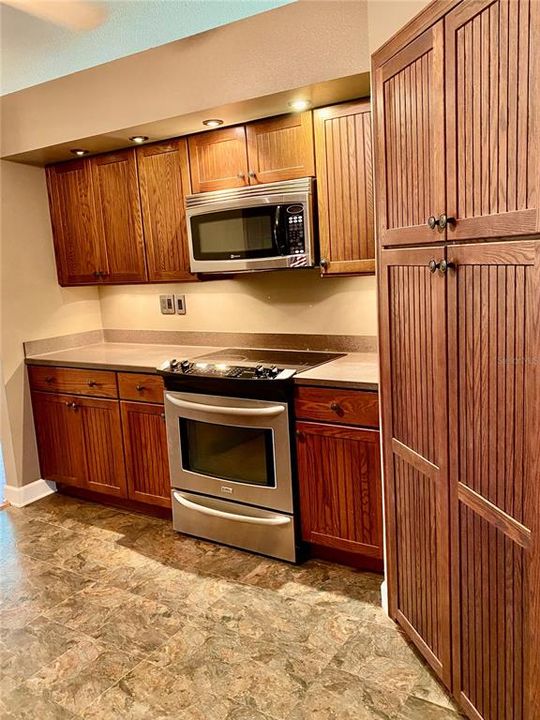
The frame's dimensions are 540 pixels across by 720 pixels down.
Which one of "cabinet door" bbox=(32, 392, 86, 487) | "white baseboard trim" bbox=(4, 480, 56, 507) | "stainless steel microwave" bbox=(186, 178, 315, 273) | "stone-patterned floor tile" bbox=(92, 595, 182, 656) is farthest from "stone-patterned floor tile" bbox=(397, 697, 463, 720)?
"white baseboard trim" bbox=(4, 480, 56, 507)

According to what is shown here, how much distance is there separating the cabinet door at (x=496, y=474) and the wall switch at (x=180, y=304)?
2323 mm

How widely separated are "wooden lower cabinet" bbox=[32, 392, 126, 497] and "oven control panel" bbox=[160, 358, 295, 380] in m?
0.57

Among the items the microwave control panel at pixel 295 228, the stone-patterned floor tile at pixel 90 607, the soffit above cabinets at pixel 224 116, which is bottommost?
the stone-patterned floor tile at pixel 90 607

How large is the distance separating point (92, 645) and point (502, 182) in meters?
2.14

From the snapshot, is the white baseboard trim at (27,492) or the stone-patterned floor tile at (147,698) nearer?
the stone-patterned floor tile at (147,698)

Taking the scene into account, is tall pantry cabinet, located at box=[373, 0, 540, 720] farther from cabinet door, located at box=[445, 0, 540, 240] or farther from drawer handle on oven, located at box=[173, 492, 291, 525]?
drawer handle on oven, located at box=[173, 492, 291, 525]

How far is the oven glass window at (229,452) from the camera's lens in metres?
2.73

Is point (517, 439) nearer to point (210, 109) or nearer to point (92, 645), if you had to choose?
point (92, 645)

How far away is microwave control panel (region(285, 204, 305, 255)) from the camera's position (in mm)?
2674

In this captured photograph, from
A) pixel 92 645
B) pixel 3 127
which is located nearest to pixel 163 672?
pixel 92 645

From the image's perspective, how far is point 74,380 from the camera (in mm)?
3445

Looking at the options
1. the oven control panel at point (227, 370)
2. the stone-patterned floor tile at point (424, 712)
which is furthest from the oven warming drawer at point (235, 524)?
the stone-patterned floor tile at point (424, 712)

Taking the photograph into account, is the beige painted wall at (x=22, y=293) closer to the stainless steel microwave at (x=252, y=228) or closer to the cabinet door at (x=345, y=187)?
the stainless steel microwave at (x=252, y=228)

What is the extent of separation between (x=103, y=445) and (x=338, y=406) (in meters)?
1.59
